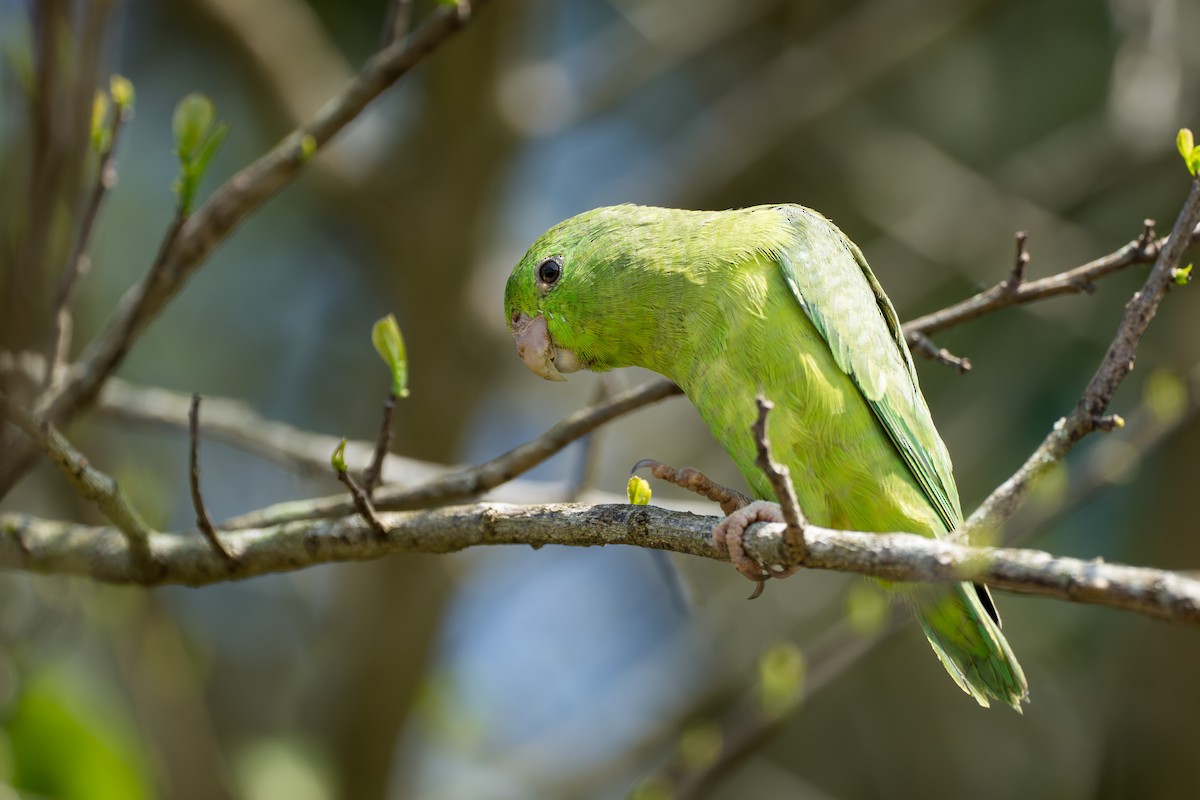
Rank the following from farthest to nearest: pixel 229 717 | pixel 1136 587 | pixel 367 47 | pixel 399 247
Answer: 1. pixel 367 47
2. pixel 229 717
3. pixel 399 247
4. pixel 1136 587

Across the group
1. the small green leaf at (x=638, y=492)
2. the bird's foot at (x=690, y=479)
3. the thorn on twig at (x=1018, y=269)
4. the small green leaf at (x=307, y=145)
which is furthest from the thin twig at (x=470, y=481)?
the thorn on twig at (x=1018, y=269)

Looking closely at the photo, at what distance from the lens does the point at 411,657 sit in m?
5.77

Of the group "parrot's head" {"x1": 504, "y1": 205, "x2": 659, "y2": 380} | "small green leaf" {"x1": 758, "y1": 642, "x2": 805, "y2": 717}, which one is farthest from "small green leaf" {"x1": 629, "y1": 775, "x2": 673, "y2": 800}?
"parrot's head" {"x1": 504, "y1": 205, "x2": 659, "y2": 380}

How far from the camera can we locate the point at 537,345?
3.45 metres

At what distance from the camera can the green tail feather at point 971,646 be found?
283cm

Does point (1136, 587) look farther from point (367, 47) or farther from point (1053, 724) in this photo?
point (367, 47)

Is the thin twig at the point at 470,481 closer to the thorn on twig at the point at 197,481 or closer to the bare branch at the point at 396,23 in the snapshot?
the thorn on twig at the point at 197,481

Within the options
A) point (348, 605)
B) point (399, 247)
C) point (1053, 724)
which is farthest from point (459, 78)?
point (1053, 724)

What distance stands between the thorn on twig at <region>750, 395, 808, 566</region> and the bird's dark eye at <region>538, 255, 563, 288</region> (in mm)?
1439

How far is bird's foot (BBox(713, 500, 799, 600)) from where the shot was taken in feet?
7.76

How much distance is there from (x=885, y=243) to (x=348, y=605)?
175 inches

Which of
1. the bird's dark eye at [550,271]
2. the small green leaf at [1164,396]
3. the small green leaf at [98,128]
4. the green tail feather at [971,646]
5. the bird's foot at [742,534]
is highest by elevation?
the small green leaf at [98,128]

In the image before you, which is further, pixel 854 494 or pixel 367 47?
pixel 367 47

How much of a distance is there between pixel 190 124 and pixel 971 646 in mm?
2570
